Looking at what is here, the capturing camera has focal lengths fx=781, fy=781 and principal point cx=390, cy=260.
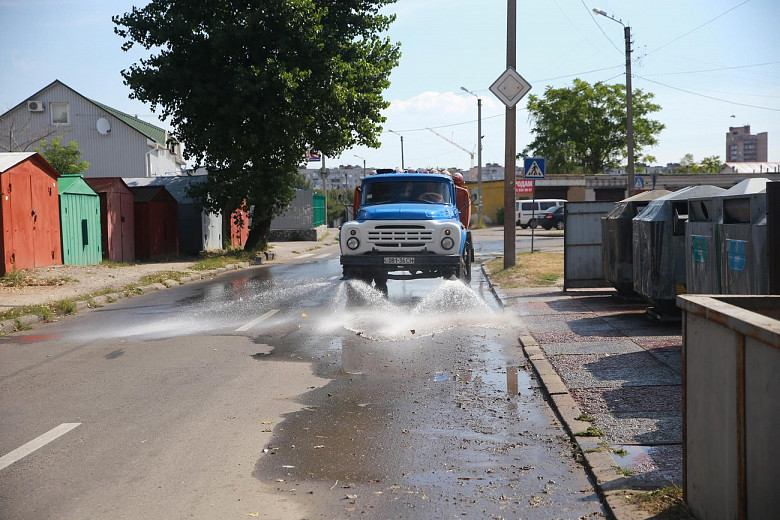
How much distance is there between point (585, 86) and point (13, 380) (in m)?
77.1

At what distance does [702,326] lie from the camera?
3643 millimetres

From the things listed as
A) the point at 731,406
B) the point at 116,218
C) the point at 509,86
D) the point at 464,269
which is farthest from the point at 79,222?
the point at 731,406

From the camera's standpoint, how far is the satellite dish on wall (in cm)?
4769

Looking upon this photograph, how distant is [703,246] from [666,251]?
1.21 meters

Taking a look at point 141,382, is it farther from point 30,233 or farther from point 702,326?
point 30,233

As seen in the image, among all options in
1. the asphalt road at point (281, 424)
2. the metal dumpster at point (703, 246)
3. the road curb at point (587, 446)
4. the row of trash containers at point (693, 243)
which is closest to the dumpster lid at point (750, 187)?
the row of trash containers at point (693, 243)

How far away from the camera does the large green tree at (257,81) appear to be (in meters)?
25.2

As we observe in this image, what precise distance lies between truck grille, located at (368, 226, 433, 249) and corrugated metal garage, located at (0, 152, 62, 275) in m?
8.98

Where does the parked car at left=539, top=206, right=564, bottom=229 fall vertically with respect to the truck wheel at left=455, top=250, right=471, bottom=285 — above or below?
above

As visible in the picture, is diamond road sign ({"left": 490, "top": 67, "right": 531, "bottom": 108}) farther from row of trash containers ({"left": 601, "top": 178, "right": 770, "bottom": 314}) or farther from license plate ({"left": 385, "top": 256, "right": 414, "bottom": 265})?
row of trash containers ({"left": 601, "top": 178, "right": 770, "bottom": 314})

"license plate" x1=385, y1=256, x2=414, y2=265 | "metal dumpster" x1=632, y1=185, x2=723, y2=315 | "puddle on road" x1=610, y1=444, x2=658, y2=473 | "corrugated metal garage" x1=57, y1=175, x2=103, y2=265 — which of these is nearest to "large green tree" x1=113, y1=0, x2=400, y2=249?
"corrugated metal garage" x1=57, y1=175, x2=103, y2=265

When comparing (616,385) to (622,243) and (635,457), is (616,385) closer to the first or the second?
(635,457)

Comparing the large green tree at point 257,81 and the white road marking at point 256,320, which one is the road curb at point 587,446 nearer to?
the white road marking at point 256,320

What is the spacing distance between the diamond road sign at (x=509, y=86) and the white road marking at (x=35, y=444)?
14541 mm
